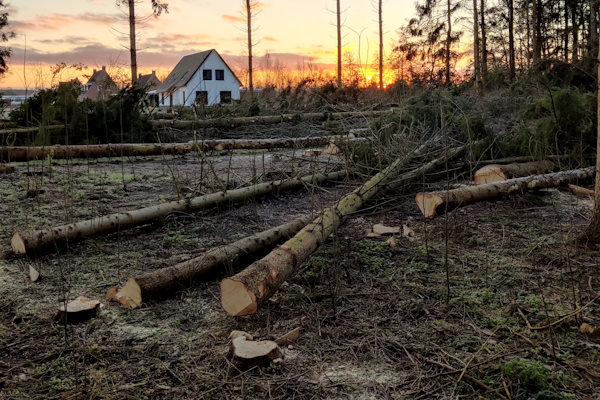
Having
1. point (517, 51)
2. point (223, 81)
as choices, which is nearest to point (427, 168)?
point (517, 51)

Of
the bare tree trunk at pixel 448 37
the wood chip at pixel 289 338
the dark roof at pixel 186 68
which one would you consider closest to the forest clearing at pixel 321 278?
the wood chip at pixel 289 338

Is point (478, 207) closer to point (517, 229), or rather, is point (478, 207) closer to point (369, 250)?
point (517, 229)

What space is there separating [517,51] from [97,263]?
31027mm

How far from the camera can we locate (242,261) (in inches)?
174

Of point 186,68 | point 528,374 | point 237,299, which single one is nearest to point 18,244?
point 237,299

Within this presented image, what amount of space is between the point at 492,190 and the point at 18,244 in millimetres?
5250

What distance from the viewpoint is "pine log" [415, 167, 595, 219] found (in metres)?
5.41

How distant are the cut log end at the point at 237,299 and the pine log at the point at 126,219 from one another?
4.43ft

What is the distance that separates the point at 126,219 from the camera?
5.18 metres

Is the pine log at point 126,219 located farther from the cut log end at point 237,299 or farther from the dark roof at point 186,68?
the dark roof at point 186,68

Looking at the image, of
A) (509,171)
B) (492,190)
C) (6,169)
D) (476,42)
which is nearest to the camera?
(492,190)

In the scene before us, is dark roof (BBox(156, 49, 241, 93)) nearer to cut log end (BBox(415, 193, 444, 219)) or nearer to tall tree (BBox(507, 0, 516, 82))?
tall tree (BBox(507, 0, 516, 82))

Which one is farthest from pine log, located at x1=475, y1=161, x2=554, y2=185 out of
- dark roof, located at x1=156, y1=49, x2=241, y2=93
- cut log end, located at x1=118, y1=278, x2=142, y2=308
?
dark roof, located at x1=156, y1=49, x2=241, y2=93

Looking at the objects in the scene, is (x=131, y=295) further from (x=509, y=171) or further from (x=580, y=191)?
(x=580, y=191)
